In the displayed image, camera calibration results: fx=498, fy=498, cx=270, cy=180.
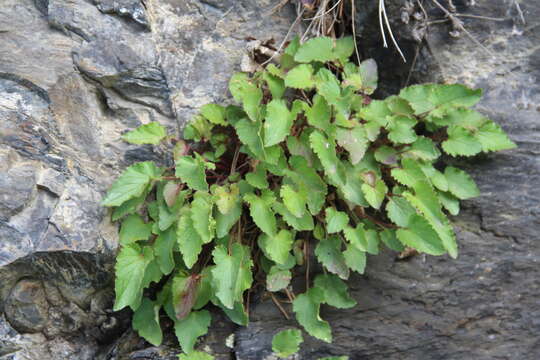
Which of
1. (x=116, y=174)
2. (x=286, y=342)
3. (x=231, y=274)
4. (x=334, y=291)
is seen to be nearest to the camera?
(x=231, y=274)

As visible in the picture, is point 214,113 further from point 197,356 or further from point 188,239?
point 197,356

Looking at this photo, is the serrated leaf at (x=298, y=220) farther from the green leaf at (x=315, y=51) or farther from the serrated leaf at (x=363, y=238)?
the green leaf at (x=315, y=51)

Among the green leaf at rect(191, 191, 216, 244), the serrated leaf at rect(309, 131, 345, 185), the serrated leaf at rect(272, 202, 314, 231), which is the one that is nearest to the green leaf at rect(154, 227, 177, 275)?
the green leaf at rect(191, 191, 216, 244)

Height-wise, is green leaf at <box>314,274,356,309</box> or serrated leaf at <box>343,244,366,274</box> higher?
serrated leaf at <box>343,244,366,274</box>

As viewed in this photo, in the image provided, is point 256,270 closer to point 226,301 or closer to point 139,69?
point 226,301

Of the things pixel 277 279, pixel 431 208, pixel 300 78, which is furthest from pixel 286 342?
pixel 300 78

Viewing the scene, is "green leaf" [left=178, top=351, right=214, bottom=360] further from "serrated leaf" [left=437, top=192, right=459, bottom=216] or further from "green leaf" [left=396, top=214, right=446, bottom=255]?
"serrated leaf" [left=437, top=192, right=459, bottom=216]
